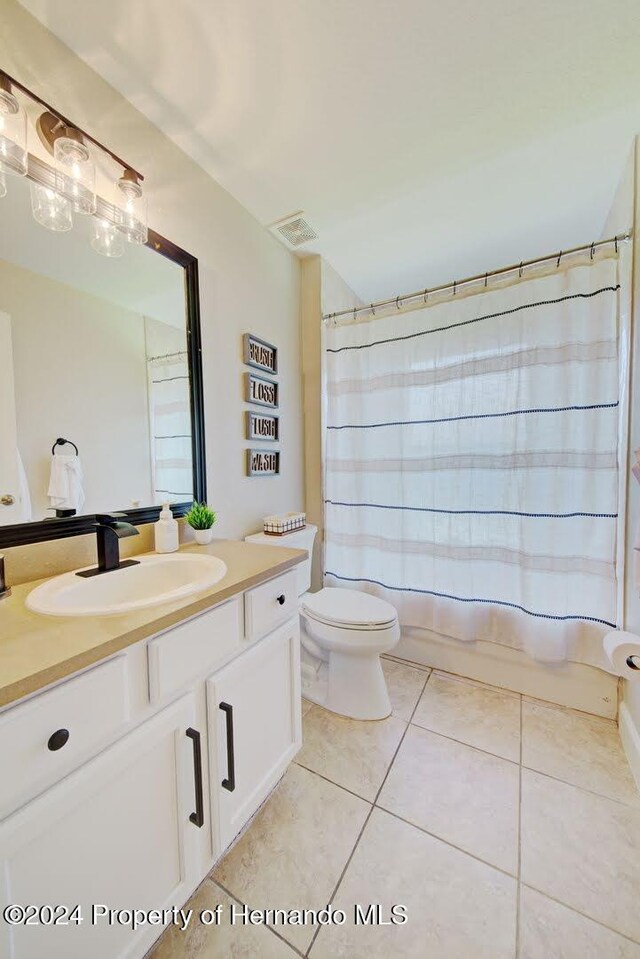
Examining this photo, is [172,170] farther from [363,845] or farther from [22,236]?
[363,845]

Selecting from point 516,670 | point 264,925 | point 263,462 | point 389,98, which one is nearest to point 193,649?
point 264,925

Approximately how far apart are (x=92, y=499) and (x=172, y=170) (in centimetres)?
129

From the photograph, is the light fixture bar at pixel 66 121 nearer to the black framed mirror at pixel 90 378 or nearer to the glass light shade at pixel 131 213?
the glass light shade at pixel 131 213

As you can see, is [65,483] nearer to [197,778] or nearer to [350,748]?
[197,778]

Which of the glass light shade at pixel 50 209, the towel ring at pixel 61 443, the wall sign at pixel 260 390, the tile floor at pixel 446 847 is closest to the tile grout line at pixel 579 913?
the tile floor at pixel 446 847

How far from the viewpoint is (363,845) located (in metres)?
1.03

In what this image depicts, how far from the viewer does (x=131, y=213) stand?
116 cm

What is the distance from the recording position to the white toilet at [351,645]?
148 centimetres

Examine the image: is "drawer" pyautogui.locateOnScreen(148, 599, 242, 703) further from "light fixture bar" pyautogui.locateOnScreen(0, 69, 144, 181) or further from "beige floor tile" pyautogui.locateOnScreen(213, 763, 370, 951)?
"light fixture bar" pyautogui.locateOnScreen(0, 69, 144, 181)

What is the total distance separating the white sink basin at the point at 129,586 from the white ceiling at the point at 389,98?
156cm

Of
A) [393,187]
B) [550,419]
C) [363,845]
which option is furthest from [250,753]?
[393,187]

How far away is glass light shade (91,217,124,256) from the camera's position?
43.4 inches

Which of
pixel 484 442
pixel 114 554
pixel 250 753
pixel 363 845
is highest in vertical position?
pixel 484 442

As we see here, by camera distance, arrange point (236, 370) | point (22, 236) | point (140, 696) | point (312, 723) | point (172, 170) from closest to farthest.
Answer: point (140, 696), point (22, 236), point (172, 170), point (312, 723), point (236, 370)
